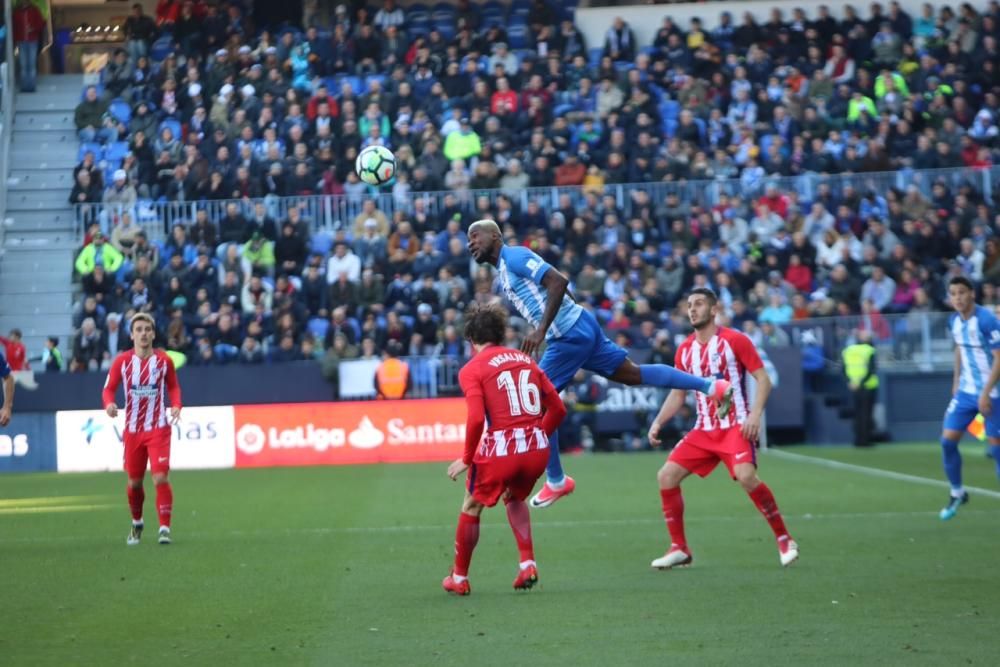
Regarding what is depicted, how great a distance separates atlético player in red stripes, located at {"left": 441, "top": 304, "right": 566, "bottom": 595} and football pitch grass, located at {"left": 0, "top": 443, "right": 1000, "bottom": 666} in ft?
1.29

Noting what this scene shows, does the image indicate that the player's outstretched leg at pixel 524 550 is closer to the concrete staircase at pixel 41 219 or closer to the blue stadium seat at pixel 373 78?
the concrete staircase at pixel 41 219

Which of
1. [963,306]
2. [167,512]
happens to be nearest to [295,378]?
[167,512]

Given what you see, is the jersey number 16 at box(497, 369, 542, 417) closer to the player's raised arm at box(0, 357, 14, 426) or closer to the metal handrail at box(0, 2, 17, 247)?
the player's raised arm at box(0, 357, 14, 426)

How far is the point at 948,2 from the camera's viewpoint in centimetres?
3456

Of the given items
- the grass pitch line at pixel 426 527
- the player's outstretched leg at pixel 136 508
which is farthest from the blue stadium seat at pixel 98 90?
the player's outstretched leg at pixel 136 508

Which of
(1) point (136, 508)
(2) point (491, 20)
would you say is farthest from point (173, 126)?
(1) point (136, 508)

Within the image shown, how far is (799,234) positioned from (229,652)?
21.5 metres

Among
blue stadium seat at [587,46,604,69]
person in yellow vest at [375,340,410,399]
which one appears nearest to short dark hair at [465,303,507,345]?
person in yellow vest at [375,340,410,399]

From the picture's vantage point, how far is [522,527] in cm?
928

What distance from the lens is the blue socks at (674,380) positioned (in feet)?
33.4

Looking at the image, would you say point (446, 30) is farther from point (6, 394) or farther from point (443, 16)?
point (6, 394)

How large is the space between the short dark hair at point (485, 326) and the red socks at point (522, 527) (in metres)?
1.09

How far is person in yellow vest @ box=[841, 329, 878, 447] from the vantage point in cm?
2523

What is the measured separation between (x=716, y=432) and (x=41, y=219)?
23.4 metres
